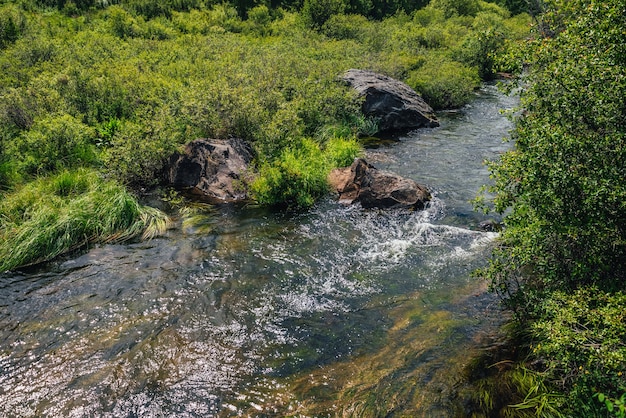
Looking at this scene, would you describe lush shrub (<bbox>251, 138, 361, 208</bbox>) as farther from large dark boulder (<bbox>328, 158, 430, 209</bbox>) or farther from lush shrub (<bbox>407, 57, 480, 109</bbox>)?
lush shrub (<bbox>407, 57, 480, 109</bbox>)

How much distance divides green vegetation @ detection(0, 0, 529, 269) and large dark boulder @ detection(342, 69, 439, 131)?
1.04 meters

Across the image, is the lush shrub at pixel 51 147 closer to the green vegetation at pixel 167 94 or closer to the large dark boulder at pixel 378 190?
the green vegetation at pixel 167 94

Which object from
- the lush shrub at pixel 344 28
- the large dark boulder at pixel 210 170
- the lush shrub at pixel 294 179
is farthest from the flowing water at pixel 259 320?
the lush shrub at pixel 344 28

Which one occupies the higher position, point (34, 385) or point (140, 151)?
point (140, 151)

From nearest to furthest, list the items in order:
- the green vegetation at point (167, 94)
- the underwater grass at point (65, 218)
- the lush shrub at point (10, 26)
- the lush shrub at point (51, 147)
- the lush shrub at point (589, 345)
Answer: the lush shrub at point (589, 345) → the underwater grass at point (65, 218) → the lush shrub at point (51, 147) → the green vegetation at point (167, 94) → the lush shrub at point (10, 26)

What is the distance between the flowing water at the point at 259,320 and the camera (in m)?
7.62

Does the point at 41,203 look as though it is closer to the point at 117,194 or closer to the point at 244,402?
the point at 117,194

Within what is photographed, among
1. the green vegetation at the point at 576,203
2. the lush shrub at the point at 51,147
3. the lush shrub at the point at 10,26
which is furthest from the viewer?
the lush shrub at the point at 10,26

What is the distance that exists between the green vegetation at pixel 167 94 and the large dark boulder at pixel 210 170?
2.20 feet

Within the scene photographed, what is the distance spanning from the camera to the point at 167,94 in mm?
19938

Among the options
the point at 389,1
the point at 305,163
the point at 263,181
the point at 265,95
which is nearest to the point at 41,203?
the point at 263,181

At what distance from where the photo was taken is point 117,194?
1421 centimetres

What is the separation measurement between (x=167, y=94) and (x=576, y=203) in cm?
1769

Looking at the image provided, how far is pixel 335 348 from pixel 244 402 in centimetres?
216
